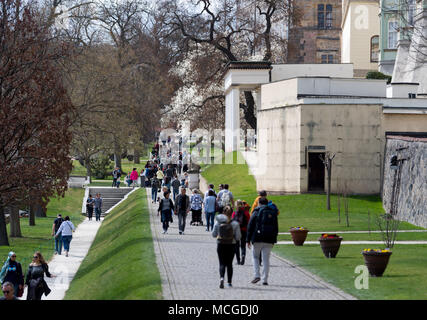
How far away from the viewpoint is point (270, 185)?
43406 millimetres

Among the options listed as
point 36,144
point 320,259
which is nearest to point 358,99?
Result: point 36,144

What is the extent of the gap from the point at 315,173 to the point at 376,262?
24883 millimetres

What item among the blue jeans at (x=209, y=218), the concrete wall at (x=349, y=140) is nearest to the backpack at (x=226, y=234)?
the blue jeans at (x=209, y=218)

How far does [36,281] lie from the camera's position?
18.3 m

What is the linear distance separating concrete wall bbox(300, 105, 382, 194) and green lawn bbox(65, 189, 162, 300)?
9809 millimetres

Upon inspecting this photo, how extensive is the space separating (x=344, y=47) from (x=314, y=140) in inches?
1773

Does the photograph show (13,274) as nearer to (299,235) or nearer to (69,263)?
(299,235)

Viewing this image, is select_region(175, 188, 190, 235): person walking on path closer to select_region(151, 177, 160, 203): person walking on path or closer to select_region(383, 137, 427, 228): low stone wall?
select_region(383, 137, 427, 228): low stone wall

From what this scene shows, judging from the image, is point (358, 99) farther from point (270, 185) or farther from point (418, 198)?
point (418, 198)

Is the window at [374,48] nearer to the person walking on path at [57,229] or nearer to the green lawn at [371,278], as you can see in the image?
the person walking on path at [57,229]

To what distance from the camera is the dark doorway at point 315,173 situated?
42.2 meters

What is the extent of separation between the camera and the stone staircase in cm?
5588

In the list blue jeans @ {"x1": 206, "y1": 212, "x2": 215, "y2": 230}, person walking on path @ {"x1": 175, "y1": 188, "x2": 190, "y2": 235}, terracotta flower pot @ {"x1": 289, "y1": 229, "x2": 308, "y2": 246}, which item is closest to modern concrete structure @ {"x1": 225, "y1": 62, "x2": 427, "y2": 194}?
blue jeans @ {"x1": 206, "y1": 212, "x2": 215, "y2": 230}

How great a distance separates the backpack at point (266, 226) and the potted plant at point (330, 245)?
5225 mm
